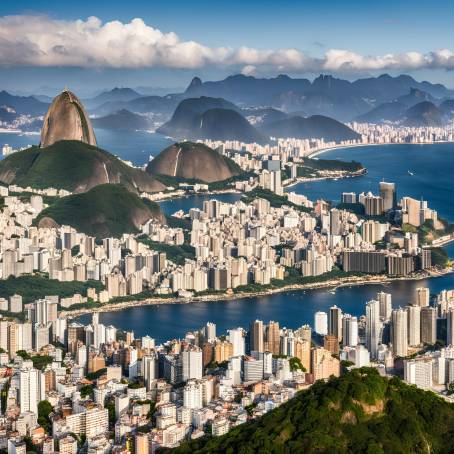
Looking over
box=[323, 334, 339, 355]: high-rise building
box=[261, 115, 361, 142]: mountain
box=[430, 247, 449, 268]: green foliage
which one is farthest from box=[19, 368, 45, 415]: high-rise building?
box=[261, 115, 361, 142]: mountain

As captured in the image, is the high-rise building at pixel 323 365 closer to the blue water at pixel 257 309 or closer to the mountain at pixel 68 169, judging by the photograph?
the blue water at pixel 257 309

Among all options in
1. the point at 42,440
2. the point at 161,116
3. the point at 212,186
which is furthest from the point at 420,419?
the point at 161,116

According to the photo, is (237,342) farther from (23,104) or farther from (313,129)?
(23,104)

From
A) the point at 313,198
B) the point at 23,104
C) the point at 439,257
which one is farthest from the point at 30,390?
the point at 23,104

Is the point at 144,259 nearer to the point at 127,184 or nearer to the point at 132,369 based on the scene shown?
the point at 132,369

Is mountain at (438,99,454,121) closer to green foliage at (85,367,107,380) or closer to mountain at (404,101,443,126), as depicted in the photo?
mountain at (404,101,443,126)

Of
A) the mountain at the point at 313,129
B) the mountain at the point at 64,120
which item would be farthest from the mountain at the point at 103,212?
the mountain at the point at 313,129
